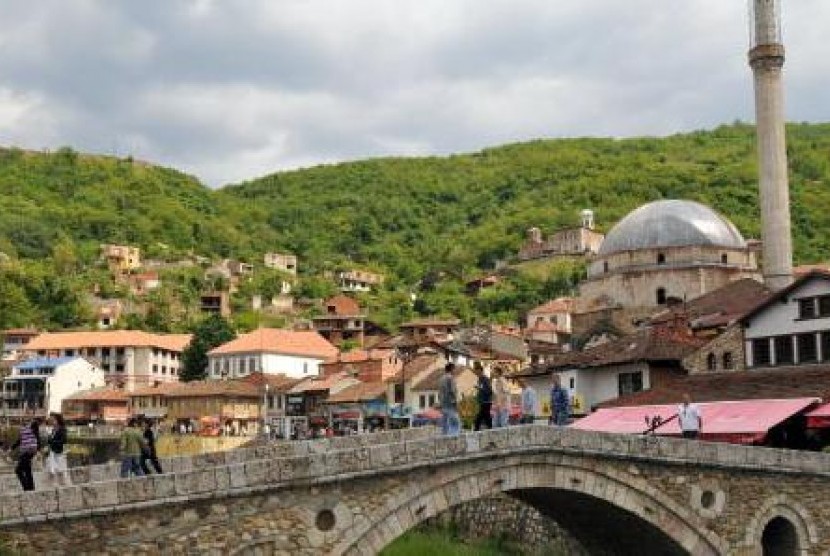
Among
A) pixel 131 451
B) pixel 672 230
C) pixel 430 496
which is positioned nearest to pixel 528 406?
pixel 430 496

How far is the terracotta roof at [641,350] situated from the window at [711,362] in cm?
131

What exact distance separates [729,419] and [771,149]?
805 inches

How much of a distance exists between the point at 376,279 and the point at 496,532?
105088mm

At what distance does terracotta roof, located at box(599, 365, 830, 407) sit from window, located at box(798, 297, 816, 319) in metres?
1.41

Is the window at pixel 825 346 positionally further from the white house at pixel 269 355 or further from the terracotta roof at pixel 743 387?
the white house at pixel 269 355

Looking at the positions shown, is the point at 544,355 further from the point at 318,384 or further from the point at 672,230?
the point at 672,230

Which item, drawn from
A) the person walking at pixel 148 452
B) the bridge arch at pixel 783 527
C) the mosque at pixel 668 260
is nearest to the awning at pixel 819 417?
the bridge arch at pixel 783 527

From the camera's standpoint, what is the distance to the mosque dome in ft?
189

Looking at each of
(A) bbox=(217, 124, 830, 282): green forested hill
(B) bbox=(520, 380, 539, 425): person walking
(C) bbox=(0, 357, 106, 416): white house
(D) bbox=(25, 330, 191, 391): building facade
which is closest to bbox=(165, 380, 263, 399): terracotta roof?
(C) bbox=(0, 357, 106, 416): white house

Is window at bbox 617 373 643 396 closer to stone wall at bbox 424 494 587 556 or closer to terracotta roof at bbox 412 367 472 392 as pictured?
stone wall at bbox 424 494 587 556

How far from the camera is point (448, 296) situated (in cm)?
11012

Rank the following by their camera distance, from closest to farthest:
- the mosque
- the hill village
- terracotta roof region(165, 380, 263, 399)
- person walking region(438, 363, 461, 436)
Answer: person walking region(438, 363, 461, 436) < the hill village < the mosque < terracotta roof region(165, 380, 263, 399)

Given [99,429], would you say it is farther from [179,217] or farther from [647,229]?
[179,217]

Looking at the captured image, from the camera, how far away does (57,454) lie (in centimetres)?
1897
